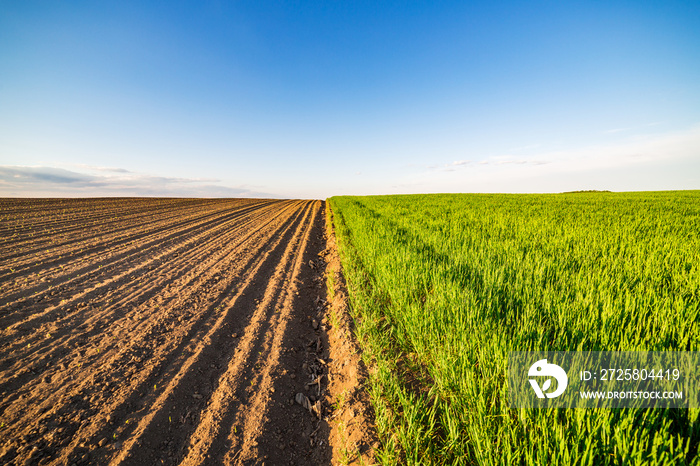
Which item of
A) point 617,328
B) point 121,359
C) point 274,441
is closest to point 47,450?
point 121,359

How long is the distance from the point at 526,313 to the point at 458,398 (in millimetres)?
1296

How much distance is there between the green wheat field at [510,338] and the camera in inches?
57.7

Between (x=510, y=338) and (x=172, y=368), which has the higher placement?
(x=510, y=338)

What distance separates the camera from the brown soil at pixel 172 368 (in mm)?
2367

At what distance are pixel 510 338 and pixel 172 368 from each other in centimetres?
406

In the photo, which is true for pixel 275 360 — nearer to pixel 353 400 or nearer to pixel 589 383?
pixel 353 400

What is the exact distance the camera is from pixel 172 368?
132 inches

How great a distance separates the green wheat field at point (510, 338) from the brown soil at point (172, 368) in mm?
508

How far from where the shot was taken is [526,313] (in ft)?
9.00

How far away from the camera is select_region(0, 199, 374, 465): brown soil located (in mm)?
2367

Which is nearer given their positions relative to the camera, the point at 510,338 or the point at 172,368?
the point at 510,338

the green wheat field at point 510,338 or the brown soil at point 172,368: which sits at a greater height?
the green wheat field at point 510,338

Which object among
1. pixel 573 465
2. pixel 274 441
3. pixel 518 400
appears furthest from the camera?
pixel 274 441

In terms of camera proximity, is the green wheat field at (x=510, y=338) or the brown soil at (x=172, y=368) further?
the brown soil at (x=172, y=368)
